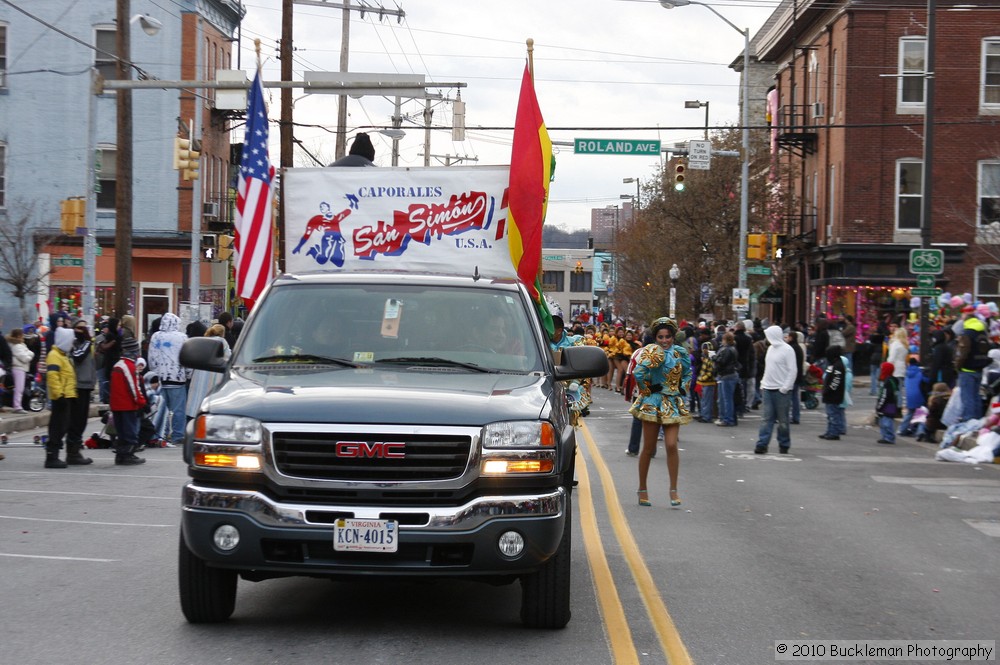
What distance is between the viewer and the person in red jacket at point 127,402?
15.5 m

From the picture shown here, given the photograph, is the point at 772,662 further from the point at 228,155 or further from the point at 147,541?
the point at 228,155

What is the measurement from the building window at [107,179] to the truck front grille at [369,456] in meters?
Answer: 37.7

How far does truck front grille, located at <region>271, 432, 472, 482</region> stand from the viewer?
6.18 m

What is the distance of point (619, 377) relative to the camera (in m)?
38.2

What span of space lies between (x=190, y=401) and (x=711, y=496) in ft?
23.9

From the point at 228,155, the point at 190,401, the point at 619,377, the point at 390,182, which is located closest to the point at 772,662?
the point at 390,182

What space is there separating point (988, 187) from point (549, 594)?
35.9 metres

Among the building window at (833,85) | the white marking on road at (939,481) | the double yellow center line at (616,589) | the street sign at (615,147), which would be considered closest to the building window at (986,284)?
the building window at (833,85)

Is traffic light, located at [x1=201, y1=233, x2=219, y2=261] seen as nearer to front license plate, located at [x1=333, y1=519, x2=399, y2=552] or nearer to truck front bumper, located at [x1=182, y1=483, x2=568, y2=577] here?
truck front bumper, located at [x1=182, y1=483, x2=568, y2=577]

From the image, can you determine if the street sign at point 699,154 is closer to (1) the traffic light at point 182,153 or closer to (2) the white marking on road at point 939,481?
(1) the traffic light at point 182,153

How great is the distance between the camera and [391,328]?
7.48 m

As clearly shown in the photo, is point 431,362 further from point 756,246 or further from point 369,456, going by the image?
point 756,246

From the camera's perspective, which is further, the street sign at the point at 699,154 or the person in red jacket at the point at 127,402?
the street sign at the point at 699,154

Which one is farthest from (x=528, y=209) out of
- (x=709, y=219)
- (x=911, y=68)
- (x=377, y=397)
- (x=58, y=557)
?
(x=709, y=219)
